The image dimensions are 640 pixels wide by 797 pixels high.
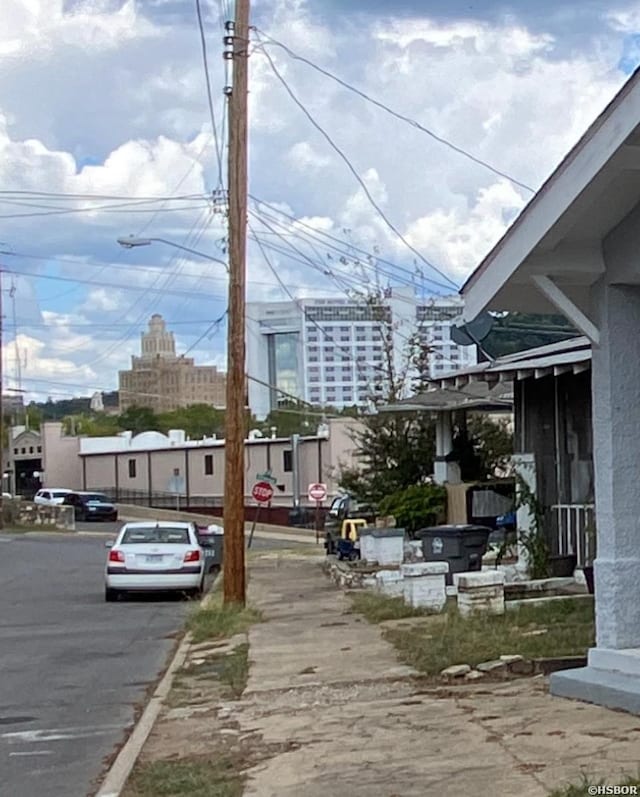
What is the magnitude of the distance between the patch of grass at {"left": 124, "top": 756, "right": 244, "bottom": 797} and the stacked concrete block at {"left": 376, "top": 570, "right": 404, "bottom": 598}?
10.2 meters

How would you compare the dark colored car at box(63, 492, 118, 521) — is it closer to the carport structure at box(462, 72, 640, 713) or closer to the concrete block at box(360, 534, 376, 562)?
the concrete block at box(360, 534, 376, 562)

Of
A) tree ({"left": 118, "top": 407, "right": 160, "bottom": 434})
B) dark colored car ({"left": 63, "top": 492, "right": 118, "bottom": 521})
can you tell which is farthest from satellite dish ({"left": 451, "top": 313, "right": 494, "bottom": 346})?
tree ({"left": 118, "top": 407, "right": 160, "bottom": 434})

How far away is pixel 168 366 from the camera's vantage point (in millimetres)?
170750

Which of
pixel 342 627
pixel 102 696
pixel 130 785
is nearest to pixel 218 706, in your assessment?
pixel 102 696

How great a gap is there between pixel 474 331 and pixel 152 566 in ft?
23.2

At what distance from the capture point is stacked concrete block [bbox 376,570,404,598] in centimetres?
1922

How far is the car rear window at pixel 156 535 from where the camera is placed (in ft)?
77.3

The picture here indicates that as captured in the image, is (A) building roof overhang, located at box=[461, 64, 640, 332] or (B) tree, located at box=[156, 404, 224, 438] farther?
(B) tree, located at box=[156, 404, 224, 438]

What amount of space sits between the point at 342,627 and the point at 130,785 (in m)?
8.16

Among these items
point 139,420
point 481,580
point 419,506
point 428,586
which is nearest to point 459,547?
point 428,586

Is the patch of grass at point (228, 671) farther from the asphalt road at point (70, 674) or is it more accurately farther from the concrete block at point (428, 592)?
the concrete block at point (428, 592)

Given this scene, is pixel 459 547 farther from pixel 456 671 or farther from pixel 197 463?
pixel 197 463

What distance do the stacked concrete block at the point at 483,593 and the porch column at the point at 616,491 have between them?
189 inches

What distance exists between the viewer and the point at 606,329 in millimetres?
9742
